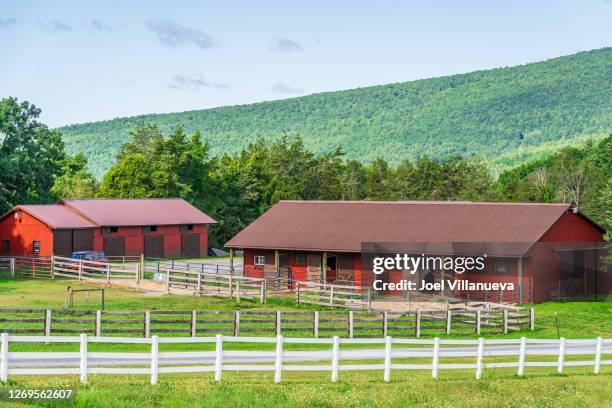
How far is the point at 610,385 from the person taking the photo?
89.5ft

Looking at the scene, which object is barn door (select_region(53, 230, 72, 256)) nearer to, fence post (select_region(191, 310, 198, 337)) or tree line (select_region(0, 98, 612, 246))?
tree line (select_region(0, 98, 612, 246))

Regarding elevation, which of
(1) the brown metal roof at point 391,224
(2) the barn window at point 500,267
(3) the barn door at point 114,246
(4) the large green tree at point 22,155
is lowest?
(2) the barn window at point 500,267

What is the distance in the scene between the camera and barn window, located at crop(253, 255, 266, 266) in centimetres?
6131

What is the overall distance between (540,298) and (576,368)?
67.2ft

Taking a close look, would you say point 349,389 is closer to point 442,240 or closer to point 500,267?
point 500,267

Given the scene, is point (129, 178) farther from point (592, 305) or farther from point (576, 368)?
point (576, 368)

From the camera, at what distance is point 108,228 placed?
259 feet

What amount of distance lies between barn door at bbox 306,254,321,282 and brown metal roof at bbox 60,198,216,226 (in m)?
24.1

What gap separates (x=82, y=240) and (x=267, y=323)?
136 feet

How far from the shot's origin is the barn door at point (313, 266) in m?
58.6

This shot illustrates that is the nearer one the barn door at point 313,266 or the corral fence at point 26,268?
the barn door at point 313,266

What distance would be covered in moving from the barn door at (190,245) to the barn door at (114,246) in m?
6.85

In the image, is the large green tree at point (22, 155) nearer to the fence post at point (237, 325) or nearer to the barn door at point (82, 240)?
the barn door at point (82, 240)

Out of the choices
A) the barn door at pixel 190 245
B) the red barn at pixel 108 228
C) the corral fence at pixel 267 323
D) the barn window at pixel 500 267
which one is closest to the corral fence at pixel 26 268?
the red barn at pixel 108 228
